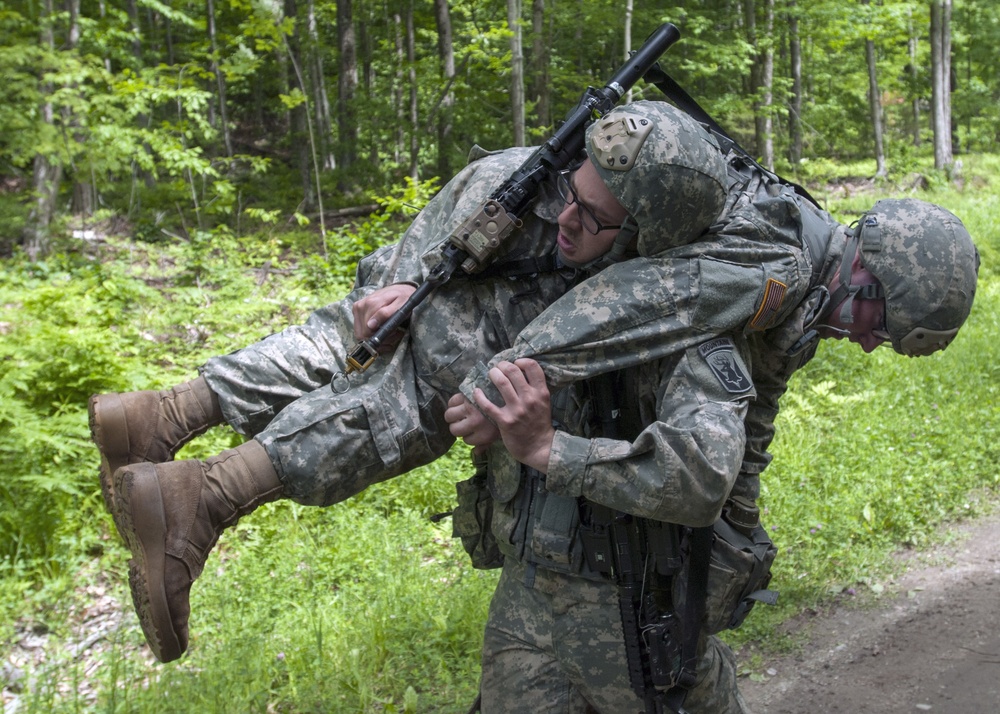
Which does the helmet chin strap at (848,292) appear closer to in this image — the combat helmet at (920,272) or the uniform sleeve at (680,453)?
the combat helmet at (920,272)

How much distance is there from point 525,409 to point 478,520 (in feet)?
2.67

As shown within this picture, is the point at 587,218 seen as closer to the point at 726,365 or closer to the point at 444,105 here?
the point at 726,365

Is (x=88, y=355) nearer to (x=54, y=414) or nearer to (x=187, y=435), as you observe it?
(x=54, y=414)

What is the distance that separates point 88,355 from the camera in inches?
216

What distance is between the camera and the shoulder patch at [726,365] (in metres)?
2.12

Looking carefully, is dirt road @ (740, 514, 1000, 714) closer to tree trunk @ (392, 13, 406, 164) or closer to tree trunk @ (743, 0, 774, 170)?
tree trunk @ (392, 13, 406, 164)

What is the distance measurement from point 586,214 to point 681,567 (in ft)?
3.49

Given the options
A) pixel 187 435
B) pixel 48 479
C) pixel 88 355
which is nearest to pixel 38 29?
pixel 88 355

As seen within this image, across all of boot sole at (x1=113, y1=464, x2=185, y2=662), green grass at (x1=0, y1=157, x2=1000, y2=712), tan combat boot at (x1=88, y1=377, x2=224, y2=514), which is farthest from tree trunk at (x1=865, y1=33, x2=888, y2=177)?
boot sole at (x1=113, y1=464, x2=185, y2=662)

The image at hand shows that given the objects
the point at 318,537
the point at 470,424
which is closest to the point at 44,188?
the point at 318,537

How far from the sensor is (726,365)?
2139 millimetres

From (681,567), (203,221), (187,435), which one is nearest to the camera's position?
(681,567)

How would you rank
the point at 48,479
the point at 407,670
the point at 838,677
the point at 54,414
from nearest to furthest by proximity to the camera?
the point at 407,670 < the point at 838,677 < the point at 48,479 < the point at 54,414

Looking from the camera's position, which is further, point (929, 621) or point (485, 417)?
point (929, 621)
